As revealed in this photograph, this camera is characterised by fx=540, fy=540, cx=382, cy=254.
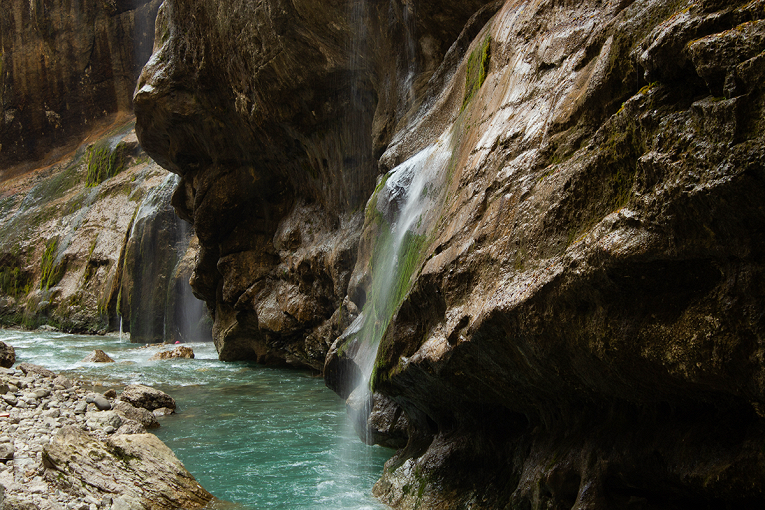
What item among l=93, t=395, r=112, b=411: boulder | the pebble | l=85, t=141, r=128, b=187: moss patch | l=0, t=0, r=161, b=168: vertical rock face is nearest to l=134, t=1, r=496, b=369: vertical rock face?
l=93, t=395, r=112, b=411: boulder

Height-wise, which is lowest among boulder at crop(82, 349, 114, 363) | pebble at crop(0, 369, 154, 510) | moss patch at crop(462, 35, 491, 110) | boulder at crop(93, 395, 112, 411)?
boulder at crop(82, 349, 114, 363)

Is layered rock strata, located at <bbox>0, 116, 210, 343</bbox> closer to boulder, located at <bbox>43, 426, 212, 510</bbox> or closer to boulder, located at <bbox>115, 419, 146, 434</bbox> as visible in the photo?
boulder, located at <bbox>115, 419, 146, 434</bbox>

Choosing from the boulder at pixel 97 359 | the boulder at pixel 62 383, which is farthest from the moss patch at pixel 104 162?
the boulder at pixel 62 383

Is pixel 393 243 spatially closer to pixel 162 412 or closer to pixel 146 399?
pixel 162 412

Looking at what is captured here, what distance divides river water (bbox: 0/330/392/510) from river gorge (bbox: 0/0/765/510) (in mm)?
112

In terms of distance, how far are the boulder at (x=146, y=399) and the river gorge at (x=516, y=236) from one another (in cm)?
85

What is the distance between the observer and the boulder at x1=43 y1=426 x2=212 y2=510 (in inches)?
164

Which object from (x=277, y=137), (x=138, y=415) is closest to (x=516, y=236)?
(x=138, y=415)

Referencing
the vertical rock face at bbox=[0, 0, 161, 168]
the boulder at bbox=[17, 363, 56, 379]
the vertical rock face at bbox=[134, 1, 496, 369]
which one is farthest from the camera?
the vertical rock face at bbox=[0, 0, 161, 168]

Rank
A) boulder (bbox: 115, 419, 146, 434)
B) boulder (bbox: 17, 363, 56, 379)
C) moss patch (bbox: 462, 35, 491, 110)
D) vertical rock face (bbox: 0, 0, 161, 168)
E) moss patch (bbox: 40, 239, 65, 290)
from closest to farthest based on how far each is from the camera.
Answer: moss patch (bbox: 462, 35, 491, 110)
boulder (bbox: 115, 419, 146, 434)
boulder (bbox: 17, 363, 56, 379)
moss patch (bbox: 40, 239, 65, 290)
vertical rock face (bbox: 0, 0, 161, 168)

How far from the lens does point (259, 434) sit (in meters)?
7.45

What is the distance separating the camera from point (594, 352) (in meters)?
2.71

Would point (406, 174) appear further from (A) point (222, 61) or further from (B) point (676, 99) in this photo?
(A) point (222, 61)

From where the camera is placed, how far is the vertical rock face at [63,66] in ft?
120
